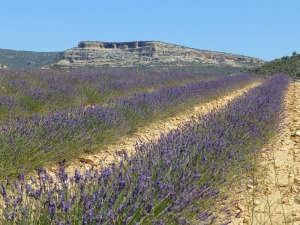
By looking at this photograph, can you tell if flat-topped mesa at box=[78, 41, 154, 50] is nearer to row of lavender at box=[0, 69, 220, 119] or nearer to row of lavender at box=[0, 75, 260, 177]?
row of lavender at box=[0, 69, 220, 119]

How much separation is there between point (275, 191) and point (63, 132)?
2322 millimetres

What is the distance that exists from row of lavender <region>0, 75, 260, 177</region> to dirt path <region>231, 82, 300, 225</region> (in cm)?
192

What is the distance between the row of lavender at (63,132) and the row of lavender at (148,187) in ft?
1.38

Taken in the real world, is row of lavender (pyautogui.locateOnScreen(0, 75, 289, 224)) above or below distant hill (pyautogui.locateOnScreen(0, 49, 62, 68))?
below

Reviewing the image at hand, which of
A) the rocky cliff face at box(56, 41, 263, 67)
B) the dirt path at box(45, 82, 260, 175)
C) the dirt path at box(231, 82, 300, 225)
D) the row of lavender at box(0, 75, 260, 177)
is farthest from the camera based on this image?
the rocky cliff face at box(56, 41, 263, 67)

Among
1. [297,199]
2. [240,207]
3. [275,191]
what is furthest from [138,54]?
[240,207]

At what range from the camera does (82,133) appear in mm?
4016

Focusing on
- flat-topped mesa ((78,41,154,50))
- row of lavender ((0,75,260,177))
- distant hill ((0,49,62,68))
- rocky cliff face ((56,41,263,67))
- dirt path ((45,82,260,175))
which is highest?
flat-topped mesa ((78,41,154,50))

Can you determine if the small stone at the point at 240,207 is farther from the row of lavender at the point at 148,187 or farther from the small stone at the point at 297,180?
the small stone at the point at 297,180

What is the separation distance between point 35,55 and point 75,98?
319ft

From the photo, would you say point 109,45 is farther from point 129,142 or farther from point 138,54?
point 129,142

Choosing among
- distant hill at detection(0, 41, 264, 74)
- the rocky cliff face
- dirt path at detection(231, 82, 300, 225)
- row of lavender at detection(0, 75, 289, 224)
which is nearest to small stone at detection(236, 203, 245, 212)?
dirt path at detection(231, 82, 300, 225)

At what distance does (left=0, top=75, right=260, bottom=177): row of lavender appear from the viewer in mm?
3271

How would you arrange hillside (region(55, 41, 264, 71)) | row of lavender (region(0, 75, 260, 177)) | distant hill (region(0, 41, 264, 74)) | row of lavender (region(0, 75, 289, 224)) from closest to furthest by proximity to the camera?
row of lavender (region(0, 75, 289, 224)), row of lavender (region(0, 75, 260, 177)), distant hill (region(0, 41, 264, 74)), hillside (region(55, 41, 264, 71))
